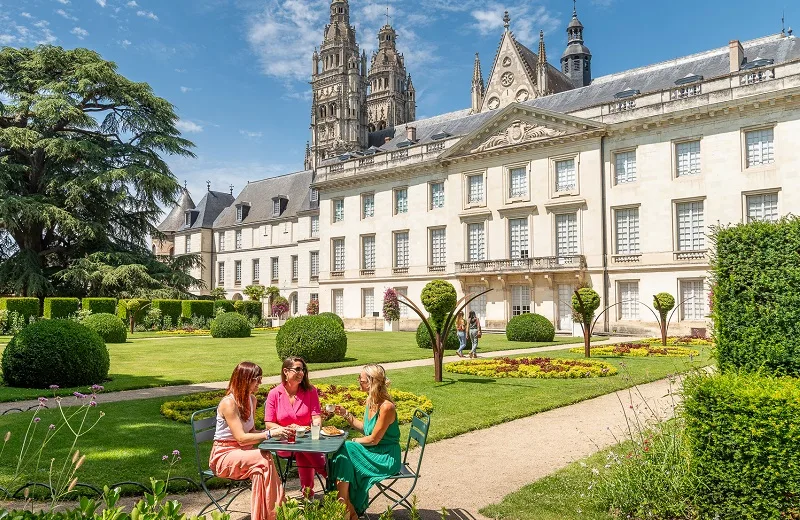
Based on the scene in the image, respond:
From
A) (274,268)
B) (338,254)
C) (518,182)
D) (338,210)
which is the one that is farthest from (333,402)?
(274,268)

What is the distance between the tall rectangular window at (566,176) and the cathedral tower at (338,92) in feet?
106

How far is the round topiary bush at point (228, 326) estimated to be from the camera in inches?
1053

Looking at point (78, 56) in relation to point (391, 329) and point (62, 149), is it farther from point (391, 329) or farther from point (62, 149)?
point (391, 329)

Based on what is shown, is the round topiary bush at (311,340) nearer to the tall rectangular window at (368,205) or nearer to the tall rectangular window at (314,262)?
the tall rectangular window at (368,205)

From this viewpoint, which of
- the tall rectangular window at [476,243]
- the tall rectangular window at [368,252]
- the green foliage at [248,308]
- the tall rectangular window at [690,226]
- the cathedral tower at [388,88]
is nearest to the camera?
the tall rectangular window at [690,226]

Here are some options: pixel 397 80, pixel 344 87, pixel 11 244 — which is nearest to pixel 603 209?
pixel 11 244

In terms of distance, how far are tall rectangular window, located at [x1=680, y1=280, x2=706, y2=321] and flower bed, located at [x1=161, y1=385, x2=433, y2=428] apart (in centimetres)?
2088

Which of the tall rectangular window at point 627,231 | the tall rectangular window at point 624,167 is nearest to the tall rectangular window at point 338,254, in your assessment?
the tall rectangular window at point 627,231

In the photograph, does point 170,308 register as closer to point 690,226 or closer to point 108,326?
point 108,326

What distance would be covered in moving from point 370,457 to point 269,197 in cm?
5189

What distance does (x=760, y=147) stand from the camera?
25.5 meters

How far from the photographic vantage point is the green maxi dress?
467cm

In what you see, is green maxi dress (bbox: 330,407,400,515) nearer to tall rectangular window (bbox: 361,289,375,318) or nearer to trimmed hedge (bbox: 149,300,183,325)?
trimmed hedge (bbox: 149,300,183,325)

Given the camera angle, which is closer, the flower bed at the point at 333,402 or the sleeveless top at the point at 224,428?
the sleeveless top at the point at 224,428
